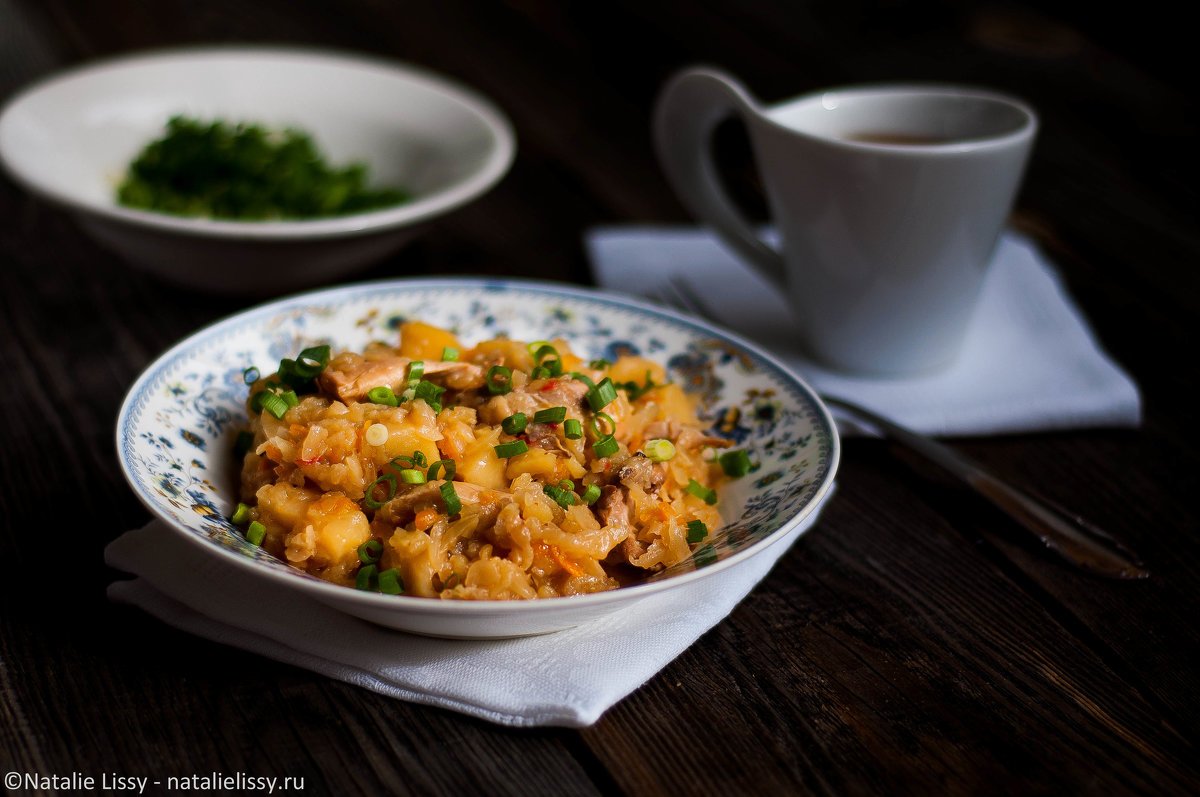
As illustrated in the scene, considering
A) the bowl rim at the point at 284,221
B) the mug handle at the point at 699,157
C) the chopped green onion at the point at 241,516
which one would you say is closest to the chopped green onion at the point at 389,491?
the chopped green onion at the point at 241,516

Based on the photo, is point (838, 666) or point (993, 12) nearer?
point (838, 666)

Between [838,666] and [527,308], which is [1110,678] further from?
[527,308]

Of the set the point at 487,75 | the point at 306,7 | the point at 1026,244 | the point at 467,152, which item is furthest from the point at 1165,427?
the point at 306,7

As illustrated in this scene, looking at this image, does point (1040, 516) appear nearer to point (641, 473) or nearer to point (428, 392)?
point (641, 473)

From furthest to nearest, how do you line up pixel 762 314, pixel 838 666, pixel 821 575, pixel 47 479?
1. pixel 762 314
2. pixel 47 479
3. pixel 821 575
4. pixel 838 666

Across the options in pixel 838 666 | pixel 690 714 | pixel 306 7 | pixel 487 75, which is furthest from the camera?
pixel 306 7

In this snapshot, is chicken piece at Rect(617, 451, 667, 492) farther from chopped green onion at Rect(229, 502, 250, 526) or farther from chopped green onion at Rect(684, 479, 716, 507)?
chopped green onion at Rect(229, 502, 250, 526)

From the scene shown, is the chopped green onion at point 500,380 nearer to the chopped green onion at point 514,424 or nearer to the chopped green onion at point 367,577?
the chopped green onion at point 514,424
